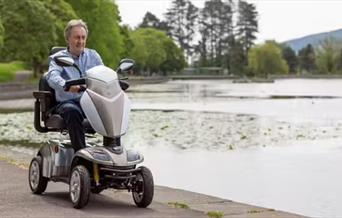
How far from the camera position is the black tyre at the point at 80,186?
567 centimetres

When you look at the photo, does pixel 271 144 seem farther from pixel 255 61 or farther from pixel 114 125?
pixel 255 61

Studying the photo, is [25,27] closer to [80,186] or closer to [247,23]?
[80,186]

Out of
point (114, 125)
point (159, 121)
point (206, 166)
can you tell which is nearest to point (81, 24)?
point (114, 125)

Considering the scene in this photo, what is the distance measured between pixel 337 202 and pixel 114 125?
390 centimetres

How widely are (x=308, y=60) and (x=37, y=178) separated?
14636 centimetres

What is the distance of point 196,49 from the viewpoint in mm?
160125

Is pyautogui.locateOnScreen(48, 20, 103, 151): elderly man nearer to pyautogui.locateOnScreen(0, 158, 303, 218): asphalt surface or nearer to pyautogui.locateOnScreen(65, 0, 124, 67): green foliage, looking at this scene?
pyautogui.locateOnScreen(0, 158, 303, 218): asphalt surface

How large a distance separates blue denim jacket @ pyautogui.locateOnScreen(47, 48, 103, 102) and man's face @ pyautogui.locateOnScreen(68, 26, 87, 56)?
0.06 metres

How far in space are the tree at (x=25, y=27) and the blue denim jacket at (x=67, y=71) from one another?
40.7 metres

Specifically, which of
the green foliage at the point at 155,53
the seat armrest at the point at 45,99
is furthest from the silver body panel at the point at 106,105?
the green foliage at the point at 155,53

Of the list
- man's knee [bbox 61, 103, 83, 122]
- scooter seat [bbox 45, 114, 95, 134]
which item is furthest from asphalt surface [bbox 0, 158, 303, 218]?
man's knee [bbox 61, 103, 83, 122]

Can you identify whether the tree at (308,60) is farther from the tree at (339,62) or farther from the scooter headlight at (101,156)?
the scooter headlight at (101,156)

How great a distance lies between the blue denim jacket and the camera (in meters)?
6.21

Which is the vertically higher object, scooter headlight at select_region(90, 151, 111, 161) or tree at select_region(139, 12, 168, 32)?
→ tree at select_region(139, 12, 168, 32)
